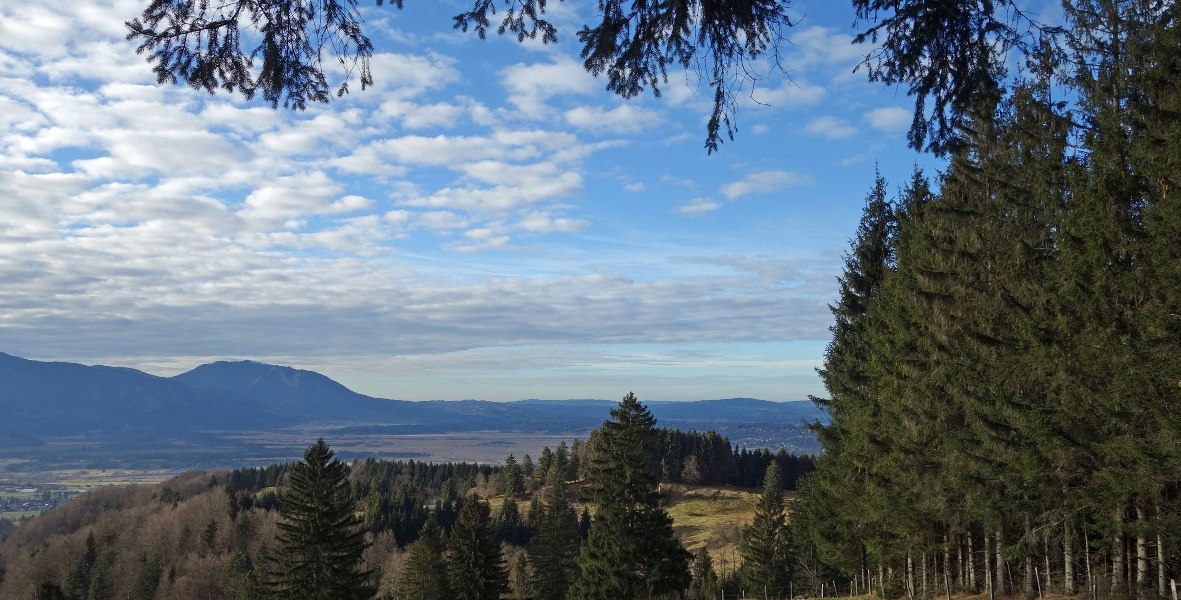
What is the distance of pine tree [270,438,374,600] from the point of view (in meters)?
34.1

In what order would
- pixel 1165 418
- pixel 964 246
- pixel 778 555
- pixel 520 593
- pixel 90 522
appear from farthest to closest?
pixel 90 522, pixel 520 593, pixel 778 555, pixel 964 246, pixel 1165 418

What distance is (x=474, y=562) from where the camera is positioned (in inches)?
1535

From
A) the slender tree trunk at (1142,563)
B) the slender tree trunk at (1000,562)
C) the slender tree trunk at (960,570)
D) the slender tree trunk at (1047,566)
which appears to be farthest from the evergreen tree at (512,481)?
the slender tree trunk at (1142,563)

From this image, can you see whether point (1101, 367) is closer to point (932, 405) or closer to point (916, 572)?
point (932, 405)

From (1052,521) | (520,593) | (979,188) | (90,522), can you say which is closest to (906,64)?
(1052,521)

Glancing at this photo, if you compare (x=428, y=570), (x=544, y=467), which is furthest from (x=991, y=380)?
(x=544, y=467)

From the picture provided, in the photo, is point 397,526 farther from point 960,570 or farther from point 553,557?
point 960,570

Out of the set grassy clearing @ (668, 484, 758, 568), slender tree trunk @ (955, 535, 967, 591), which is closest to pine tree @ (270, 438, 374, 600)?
slender tree trunk @ (955, 535, 967, 591)

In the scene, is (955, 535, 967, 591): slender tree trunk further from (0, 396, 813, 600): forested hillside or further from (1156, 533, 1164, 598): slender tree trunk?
(0, 396, 813, 600): forested hillside

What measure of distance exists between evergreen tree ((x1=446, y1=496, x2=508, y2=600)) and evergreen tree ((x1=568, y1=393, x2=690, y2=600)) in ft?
26.3

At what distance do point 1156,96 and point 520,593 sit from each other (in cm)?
5874

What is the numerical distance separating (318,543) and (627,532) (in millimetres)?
14091

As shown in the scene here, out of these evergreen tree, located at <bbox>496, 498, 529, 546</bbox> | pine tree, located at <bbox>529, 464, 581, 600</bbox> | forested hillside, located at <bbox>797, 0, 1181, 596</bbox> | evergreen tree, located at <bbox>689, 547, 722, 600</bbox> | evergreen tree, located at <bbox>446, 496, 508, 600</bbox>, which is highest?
forested hillside, located at <bbox>797, 0, 1181, 596</bbox>

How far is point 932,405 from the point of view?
74.6 feet
